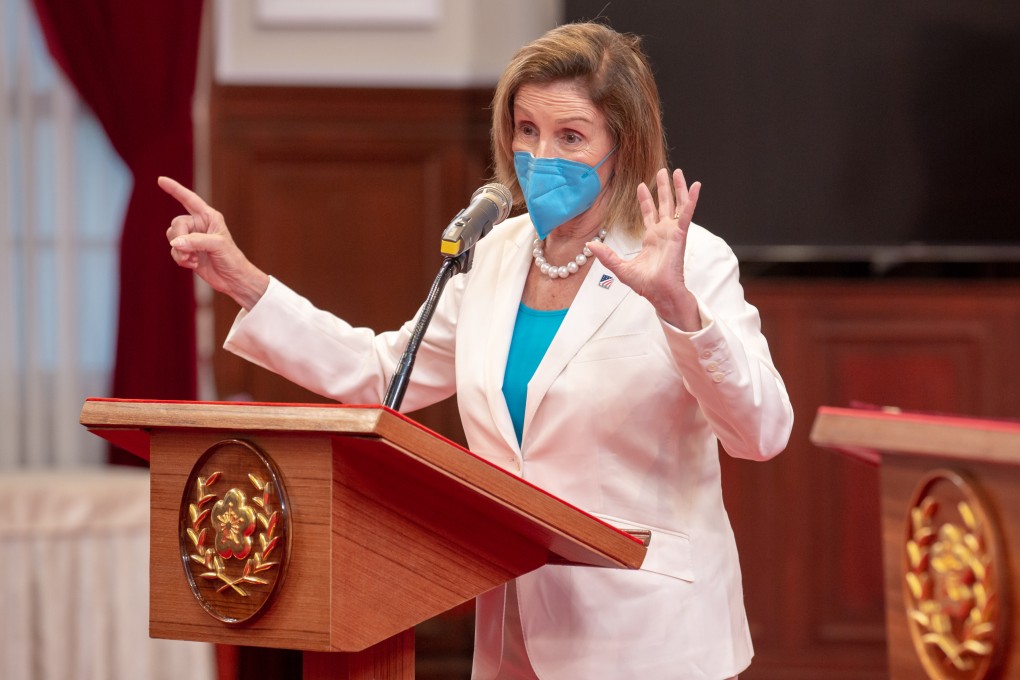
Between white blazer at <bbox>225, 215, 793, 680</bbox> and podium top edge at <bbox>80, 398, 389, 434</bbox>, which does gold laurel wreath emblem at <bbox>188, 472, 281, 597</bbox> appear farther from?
white blazer at <bbox>225, 215, 793, 680</bbox>

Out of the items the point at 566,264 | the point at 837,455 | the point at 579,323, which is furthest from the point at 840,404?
the point at 579,323

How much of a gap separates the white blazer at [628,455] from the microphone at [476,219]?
0.62 ft

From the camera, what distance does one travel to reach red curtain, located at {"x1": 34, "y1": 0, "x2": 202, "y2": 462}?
15.1ft

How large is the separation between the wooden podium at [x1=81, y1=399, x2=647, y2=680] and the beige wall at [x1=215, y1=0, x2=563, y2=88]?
3317 millimetres

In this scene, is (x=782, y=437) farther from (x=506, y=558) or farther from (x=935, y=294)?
(x=935, y=294)

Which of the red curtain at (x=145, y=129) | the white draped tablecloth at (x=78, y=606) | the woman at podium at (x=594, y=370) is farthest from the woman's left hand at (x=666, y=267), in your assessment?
the red curtain at (x=145, y=129)

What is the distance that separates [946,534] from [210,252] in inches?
44.0

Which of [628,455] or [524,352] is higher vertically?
[524,352]

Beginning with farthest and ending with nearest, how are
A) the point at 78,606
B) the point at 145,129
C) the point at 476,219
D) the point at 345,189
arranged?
the point at 345,189, the point at 145,129, the point at 78,606, the point at 476,219

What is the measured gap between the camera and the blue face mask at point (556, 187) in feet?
6.17

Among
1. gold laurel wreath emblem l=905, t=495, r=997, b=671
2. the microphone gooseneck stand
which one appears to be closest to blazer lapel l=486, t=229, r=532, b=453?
the microphone gooseneck stand

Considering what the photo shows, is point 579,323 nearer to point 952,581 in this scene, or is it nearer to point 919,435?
point 919,435

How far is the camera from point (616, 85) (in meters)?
1.91

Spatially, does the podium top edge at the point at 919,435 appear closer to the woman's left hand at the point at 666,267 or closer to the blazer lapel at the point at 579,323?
the woman's left hand at the point at 666,267
